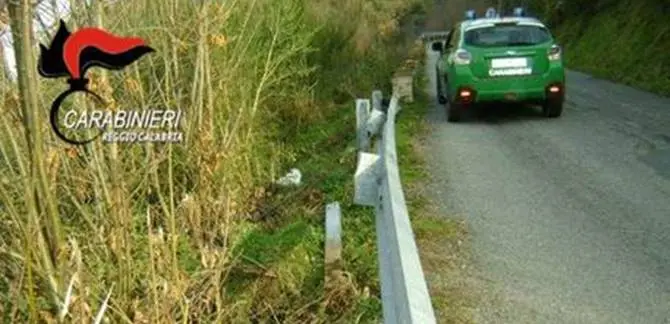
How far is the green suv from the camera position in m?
12.5

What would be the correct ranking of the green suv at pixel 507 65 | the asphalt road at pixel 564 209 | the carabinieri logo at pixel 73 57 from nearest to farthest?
the asphalt road at pixel 564 209 → the carabinieri logo at pixel 73 57 → the green suv at pixel 507 65

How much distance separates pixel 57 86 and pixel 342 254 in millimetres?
2385

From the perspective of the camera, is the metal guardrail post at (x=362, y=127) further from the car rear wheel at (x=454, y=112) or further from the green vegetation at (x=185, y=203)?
the car rear wheel at (x=454, y=112)

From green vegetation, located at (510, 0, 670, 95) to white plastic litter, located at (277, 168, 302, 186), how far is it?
9.16m

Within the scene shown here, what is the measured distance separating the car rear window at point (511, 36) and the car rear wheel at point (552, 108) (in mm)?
991

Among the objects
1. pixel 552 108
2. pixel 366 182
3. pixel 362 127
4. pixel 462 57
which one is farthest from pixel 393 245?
pixel 552 108

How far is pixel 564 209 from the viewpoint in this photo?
24.7 feet

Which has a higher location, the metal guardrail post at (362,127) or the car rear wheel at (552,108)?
the metal guardrail post at (362,127)

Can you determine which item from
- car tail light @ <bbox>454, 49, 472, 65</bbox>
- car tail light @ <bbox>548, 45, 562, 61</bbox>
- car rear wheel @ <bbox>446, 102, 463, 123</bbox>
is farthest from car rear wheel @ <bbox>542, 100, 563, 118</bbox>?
car tail light @ <bbox>454, 49, 472, 65</bbox>

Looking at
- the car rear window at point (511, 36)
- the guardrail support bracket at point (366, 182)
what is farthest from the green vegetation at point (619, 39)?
the guardrail support bracket at point (366, 182)

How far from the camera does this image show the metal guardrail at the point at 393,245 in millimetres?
2936

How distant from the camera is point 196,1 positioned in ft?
23.9

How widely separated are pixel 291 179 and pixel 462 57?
424cm

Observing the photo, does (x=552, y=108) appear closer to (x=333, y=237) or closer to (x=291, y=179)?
(x=291, y=179)
